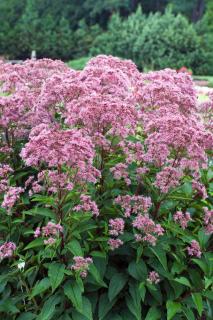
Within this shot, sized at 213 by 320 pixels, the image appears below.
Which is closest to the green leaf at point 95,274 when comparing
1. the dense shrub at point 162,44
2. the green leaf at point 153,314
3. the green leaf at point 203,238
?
the green leaf at point 153,314

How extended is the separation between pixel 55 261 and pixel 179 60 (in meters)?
31.0

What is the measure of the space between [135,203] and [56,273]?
→ 0.71m

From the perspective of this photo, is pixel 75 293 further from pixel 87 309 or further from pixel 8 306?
pixel 8 306

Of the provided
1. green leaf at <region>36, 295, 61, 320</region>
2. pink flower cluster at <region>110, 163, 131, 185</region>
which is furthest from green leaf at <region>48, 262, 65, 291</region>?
pink flower cluster at <region>110, 163, 131, 185</region>

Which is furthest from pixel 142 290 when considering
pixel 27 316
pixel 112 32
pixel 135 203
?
pixel 112 32

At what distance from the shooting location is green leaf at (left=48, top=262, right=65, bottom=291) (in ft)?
9.88

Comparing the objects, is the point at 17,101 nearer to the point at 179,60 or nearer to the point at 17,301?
the point at 17,301

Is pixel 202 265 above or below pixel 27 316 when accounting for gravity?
above

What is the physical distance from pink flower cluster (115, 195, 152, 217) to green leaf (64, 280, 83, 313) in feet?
1.89

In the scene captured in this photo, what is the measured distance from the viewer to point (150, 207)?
359 centimetres

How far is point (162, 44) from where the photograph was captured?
33500mm

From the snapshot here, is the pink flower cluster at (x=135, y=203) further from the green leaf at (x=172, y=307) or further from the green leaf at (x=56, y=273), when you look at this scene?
the green leaf at (x=172, y=307)

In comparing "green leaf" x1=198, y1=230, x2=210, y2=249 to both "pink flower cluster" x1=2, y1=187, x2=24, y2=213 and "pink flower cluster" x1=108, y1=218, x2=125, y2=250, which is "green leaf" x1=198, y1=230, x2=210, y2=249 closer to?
"pink flower cluster" x1=108, y1=218, x2=125, y2=250

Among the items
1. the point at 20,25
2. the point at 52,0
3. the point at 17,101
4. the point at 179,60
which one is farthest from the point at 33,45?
the point at 17,101
